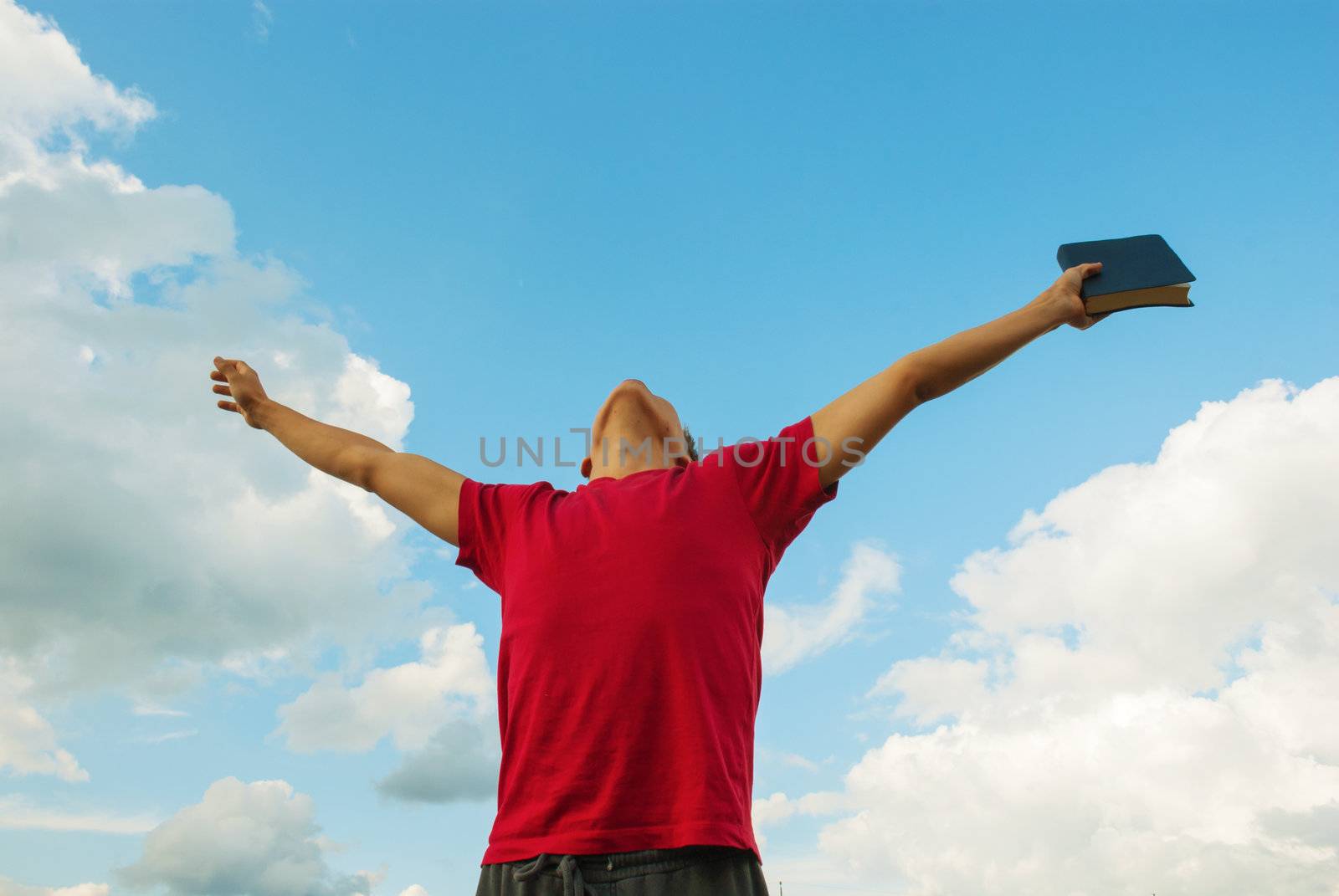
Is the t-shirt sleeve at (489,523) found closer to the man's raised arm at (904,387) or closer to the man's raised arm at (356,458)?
the man's raised arm at (356,458)

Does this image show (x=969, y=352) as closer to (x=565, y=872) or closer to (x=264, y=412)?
(x=565, y=872)

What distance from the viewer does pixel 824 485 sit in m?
3.71

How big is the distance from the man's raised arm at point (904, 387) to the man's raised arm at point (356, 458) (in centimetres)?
158

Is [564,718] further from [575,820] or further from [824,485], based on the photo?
[824,485]

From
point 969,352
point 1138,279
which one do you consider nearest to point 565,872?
point 969,352

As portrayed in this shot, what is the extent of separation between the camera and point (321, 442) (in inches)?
183

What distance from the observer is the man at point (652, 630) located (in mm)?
3172

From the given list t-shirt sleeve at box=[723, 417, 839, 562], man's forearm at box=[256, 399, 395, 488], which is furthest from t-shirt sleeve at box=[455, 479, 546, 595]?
t-shirt sleeve at box=[723, 417, 839, 562]

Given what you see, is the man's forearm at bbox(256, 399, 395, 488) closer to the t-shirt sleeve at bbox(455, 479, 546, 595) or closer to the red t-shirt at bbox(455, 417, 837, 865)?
the t-shirt sleeve at bbox(455, 479, 546, 595)

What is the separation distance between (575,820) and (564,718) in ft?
1.13

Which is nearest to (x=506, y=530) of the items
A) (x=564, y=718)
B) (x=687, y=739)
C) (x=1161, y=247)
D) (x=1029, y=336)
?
(x=564, y=718)

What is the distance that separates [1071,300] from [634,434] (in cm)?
198

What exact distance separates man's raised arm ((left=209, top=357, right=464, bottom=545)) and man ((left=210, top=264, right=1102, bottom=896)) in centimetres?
3

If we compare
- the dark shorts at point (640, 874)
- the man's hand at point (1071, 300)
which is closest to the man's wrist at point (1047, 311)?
the man's hand at point (1071, 300)
